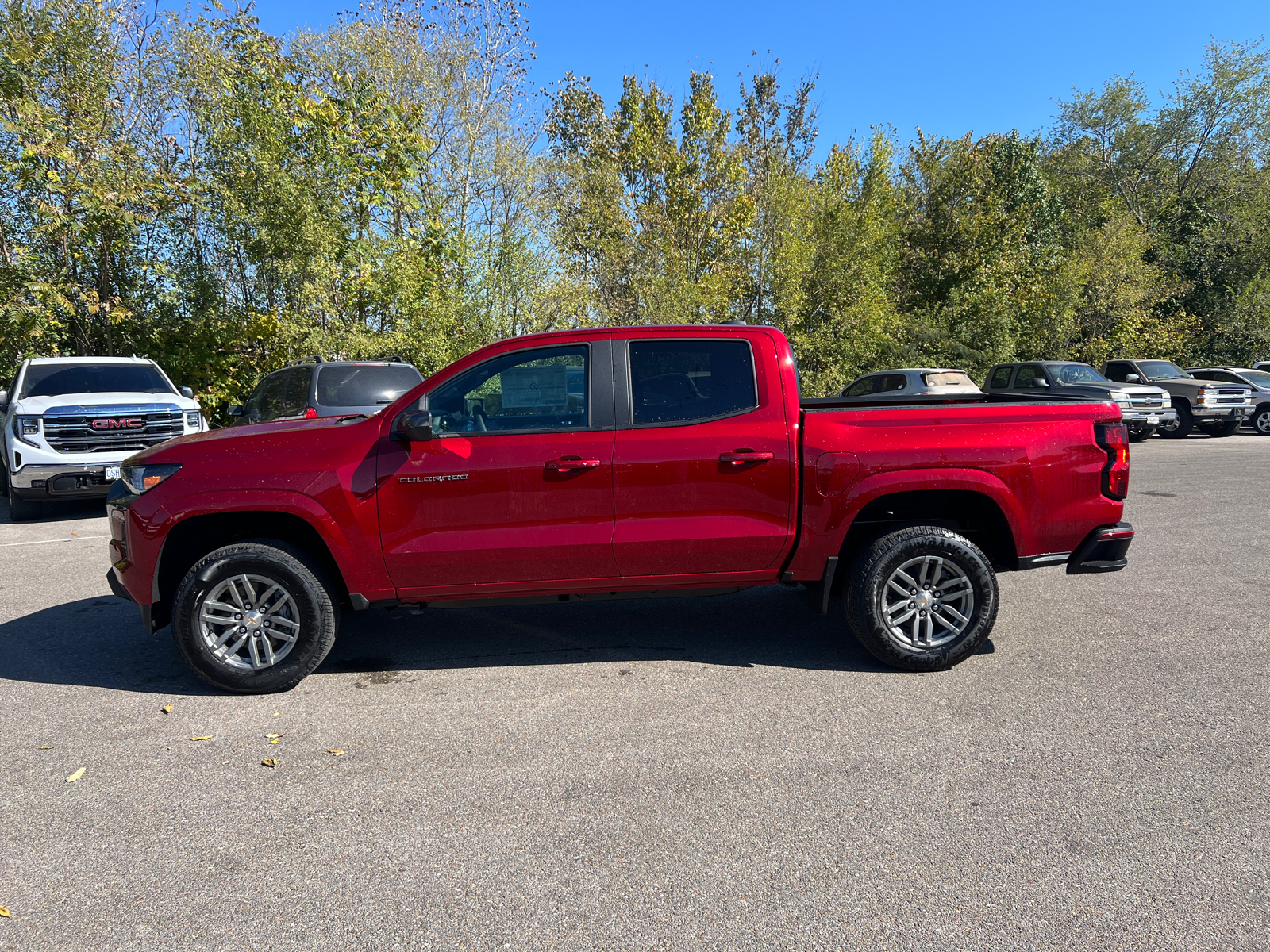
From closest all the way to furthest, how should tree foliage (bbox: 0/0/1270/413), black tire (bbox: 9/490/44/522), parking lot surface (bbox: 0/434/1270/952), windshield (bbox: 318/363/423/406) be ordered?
parking lot surface (bbox: 0/434/1270/952) < black tire (bbox: 9/490/44/522) < windshield (bbox: 318/363/423/406) < tree foliage (bbox: 0/0/1270/413)

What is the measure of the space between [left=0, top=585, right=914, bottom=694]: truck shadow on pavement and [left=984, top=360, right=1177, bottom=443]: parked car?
608 inches

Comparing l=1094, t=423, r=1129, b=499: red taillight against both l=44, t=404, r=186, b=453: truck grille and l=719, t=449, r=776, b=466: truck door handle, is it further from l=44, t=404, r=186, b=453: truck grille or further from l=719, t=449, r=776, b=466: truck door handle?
l=44, t=404, r=186, b=453: truck grille

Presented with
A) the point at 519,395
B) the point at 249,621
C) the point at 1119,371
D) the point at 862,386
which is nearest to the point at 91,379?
the point at 249,621

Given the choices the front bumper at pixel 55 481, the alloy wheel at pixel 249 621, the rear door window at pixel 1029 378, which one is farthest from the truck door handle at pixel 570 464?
the rear door window at pixel 1029 378

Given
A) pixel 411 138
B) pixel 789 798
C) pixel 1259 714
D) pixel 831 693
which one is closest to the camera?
pixel 789 798

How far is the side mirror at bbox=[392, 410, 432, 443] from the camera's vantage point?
4344 mm

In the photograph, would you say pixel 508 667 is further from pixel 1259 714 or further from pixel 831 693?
pixel 1259 714

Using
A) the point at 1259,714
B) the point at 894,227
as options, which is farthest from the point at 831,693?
the point at 894,227

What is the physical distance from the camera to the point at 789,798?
3.31 m

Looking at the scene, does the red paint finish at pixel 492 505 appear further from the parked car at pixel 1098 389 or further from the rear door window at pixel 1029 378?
the rear door window at pixel 1029 378

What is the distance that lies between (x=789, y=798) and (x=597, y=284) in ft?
70.6

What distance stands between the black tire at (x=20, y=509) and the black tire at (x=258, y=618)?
7.48 m

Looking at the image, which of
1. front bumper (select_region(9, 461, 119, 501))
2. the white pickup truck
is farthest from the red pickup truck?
the white pickup truck

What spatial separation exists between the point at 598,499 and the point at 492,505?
0.57 m
